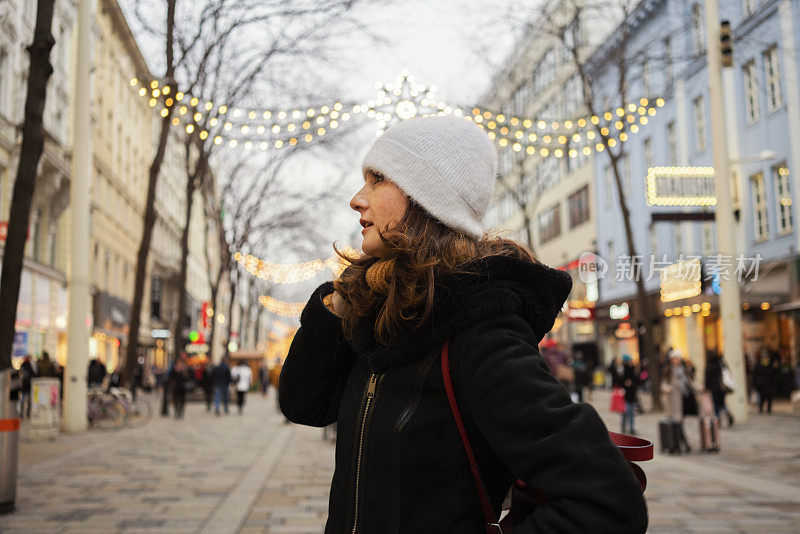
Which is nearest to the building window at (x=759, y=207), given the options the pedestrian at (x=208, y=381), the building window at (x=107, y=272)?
the pedestrian at (x=208, y=381)

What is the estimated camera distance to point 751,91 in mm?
24625

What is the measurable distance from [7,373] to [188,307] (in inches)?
2477

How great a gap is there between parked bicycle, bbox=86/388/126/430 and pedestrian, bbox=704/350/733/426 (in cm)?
1301

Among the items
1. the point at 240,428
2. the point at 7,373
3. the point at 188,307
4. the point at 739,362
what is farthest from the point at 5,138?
the point at 188,307

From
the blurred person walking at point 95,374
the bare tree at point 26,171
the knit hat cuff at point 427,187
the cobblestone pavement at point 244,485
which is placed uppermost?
the bare tree at point 26,171

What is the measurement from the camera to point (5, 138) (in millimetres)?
26203

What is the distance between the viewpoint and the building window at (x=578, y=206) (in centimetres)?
4312

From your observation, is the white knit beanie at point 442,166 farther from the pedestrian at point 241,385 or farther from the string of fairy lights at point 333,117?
the pedestrian at point 241,385

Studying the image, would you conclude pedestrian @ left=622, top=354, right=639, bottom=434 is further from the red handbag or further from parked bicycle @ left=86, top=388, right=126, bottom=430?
the red handbag

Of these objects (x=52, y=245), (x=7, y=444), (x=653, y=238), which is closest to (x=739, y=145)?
(x=653, y=238)

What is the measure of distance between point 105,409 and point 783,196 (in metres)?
19.1

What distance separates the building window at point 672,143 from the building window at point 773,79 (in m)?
7.73

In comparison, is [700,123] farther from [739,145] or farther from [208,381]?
[208,381]

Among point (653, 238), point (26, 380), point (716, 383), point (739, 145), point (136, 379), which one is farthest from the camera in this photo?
point (136, 379)
